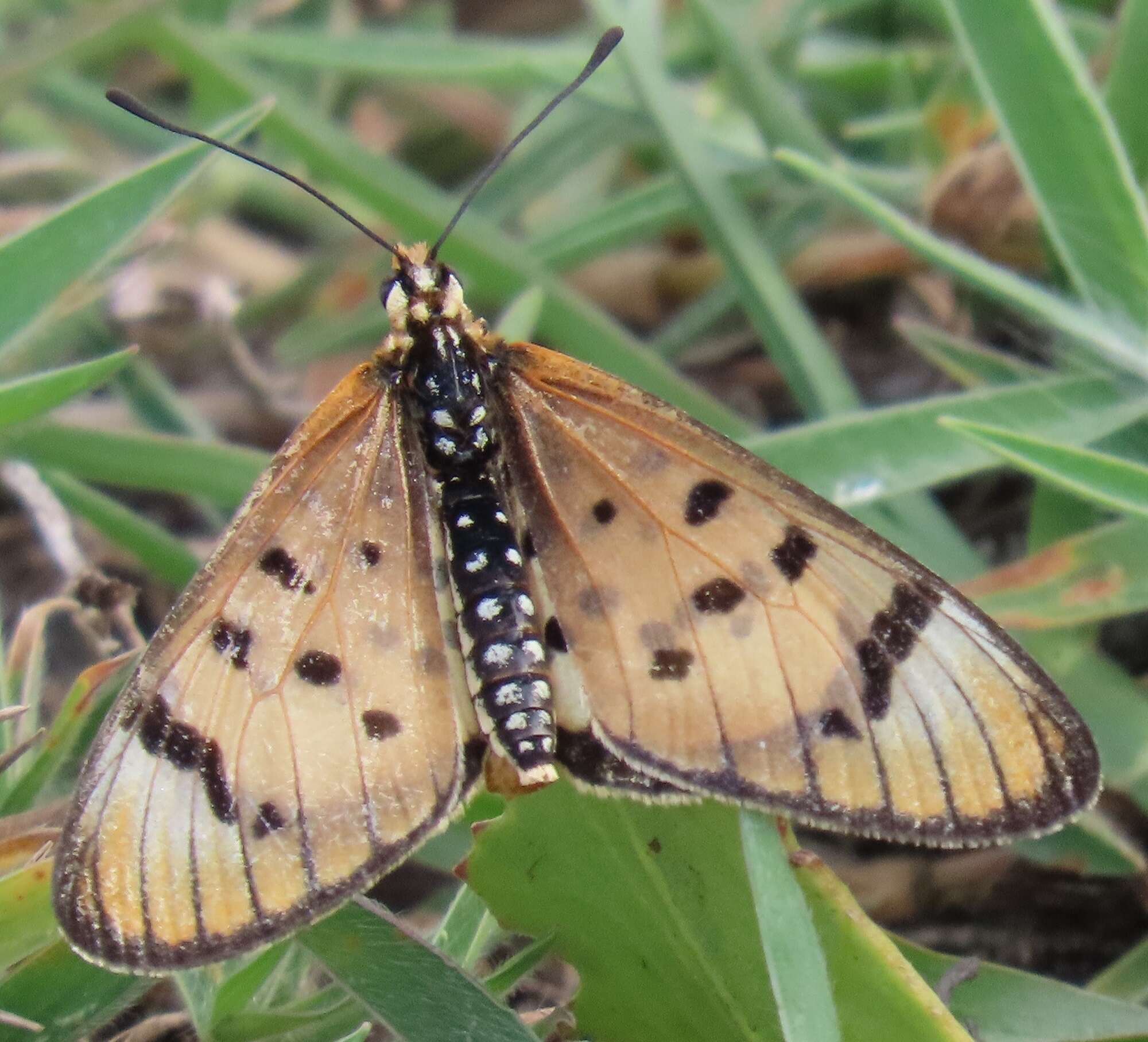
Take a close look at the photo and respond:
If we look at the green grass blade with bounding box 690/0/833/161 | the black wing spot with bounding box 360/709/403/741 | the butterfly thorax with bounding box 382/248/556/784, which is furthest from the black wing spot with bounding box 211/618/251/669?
the green grass blade with bounding box 690/0/833/161

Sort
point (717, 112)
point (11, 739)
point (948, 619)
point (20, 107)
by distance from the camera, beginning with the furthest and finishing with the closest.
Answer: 1. point (20, 107)
2. point (717, 112)
3. point (11, 739)
4. point (948, 619)

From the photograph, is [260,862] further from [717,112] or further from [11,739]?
[717,112]

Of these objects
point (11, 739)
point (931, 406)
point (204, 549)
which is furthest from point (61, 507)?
point (931, 406)

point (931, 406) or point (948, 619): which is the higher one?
point (931, 406)

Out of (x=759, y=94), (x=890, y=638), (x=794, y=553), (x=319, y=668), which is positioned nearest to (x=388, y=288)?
(x=319, y=668)

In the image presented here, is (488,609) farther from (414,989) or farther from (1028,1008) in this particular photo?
(1028,1008)

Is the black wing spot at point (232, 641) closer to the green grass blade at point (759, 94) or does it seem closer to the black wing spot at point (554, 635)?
the black wing spot at point (554, 635)

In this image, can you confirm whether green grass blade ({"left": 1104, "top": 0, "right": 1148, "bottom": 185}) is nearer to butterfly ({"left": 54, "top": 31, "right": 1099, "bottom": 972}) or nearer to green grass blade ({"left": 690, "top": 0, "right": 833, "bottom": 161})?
green grass blade ({"left": 690, "top": 0, "right": 833, "bottom": 161})
